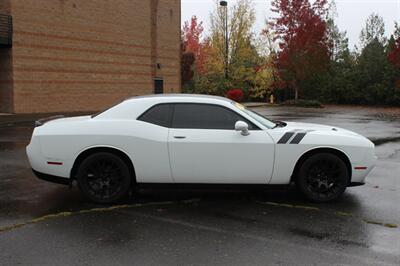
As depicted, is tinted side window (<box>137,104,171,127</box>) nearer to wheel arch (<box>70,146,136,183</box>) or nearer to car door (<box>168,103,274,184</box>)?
car door (<box>168,103,274,184</box>)

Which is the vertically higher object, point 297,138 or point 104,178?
point 297,138

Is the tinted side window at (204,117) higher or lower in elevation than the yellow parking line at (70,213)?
higher

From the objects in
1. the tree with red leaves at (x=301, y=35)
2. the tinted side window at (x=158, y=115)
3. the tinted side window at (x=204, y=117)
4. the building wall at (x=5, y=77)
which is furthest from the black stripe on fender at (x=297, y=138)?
the tree with red leaves at (x=301, y=35)

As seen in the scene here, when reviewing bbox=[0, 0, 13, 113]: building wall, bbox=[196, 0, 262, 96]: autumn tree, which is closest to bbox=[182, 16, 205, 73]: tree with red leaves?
bbox=[196, 0, 262, 96]: autumn tree

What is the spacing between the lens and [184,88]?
43.6 m

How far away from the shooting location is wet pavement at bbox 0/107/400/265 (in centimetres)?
405

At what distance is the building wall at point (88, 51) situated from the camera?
72.3 feet

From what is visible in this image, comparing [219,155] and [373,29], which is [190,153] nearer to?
[219,155]

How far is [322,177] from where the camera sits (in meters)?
5.85

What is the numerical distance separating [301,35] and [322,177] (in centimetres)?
3195

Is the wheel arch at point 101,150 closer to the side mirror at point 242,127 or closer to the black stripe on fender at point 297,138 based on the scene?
the side mirror at point 242,127

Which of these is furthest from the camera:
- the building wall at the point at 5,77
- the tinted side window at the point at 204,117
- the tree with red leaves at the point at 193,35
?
the tree with red leaves at the point at 193,35

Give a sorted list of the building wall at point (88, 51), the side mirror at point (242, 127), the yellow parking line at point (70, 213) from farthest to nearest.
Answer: the building wall at point (88, 51)
the side mirror at point (242, 127)
the yellow parking line at point (70, 213)

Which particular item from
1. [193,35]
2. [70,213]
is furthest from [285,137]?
[193,35]
